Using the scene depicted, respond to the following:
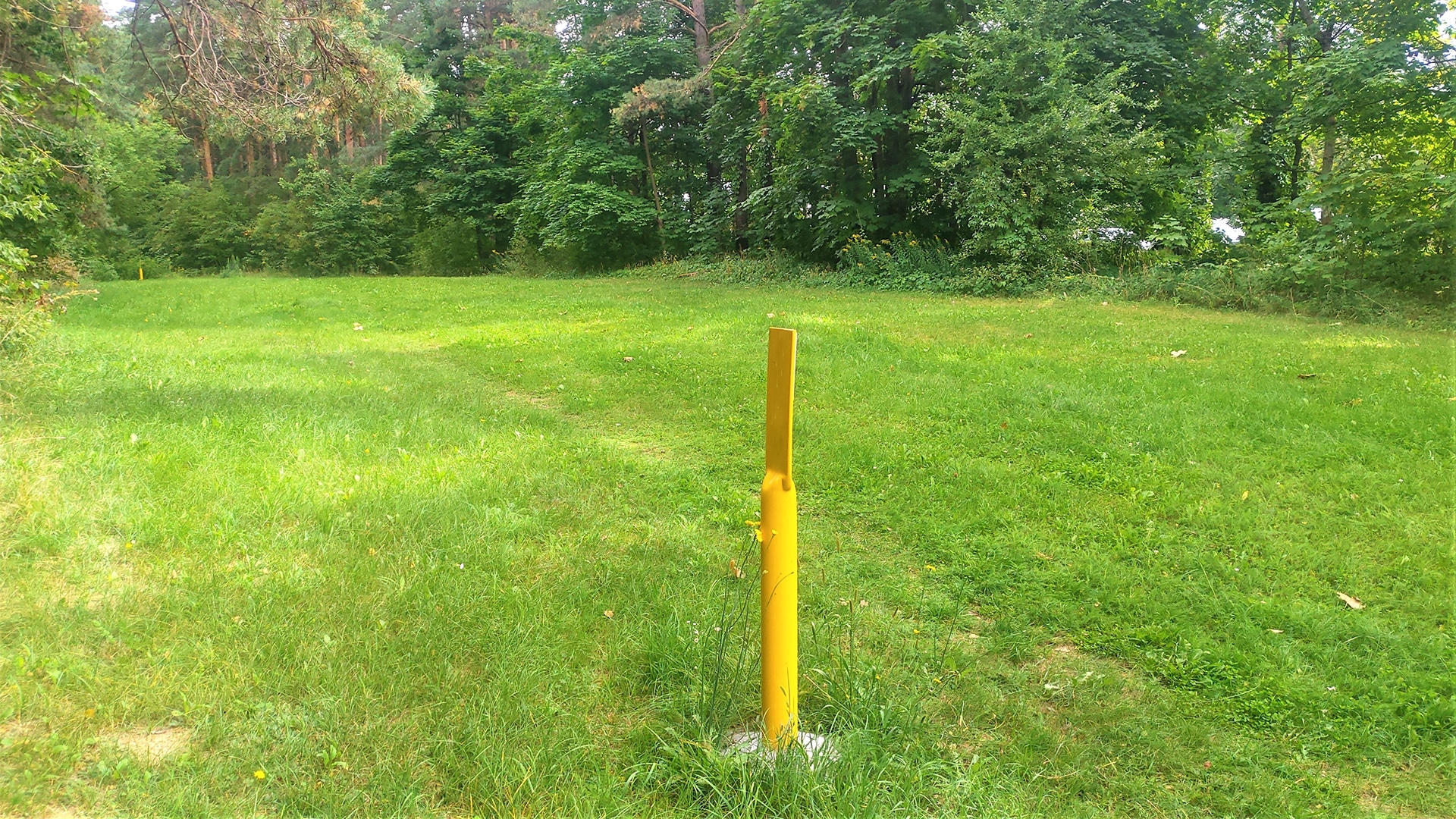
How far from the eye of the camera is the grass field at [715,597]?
2389mm

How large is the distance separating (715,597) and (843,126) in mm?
16401

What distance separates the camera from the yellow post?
221 centimetres

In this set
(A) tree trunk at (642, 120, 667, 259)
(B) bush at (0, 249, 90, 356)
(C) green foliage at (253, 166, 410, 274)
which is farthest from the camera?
(C) green foliage at (253, 166, 410, 274)

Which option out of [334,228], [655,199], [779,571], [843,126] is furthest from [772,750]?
[334,228]

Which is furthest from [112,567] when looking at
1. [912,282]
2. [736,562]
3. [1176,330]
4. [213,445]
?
[912,282]

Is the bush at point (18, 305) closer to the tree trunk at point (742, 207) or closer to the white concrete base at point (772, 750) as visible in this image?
the white concrete base at point (772, 750)

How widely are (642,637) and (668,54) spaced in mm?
24256

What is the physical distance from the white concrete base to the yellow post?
0.03m

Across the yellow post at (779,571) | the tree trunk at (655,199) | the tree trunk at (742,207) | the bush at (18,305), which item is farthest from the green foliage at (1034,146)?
the yellow post at (779,571)

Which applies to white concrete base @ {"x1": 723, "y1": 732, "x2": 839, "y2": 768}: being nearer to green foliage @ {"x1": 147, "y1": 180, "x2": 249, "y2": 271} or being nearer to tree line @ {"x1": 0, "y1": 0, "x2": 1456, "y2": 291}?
tree line @ {"x1": 0, "y1": 0, "x2": 1456, "y2": 291}

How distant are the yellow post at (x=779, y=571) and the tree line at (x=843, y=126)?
720cm

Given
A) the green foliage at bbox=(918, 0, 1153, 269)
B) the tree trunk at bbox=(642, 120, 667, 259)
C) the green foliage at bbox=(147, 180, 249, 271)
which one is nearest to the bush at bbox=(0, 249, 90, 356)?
the green foliage at bbox=(918, 0, 1153, 269)

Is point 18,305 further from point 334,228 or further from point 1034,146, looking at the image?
point 334,228

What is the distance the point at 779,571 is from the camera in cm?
230
